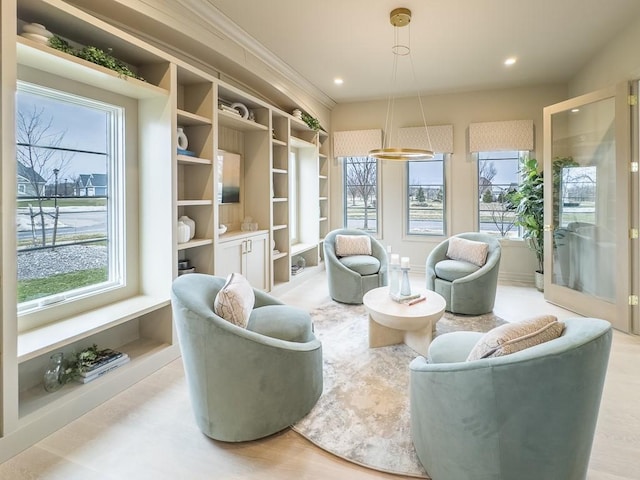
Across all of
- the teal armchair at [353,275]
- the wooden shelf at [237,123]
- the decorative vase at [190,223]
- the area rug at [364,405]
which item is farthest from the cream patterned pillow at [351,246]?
the decorative vase at [190,223]

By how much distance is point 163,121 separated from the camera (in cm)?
312

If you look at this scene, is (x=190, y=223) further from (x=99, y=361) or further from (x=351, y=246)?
(x=351, y=246)

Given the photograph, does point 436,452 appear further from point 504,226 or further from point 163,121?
point 504,226

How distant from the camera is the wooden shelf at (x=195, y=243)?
331 centimetres

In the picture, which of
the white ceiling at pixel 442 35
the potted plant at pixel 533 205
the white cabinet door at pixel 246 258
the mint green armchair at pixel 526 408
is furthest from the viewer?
the potted plant at pixel 533 205

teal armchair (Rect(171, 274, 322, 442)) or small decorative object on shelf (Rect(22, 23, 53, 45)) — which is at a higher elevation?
small decorative object on shelf (Rect(22, 23, 53, 45))

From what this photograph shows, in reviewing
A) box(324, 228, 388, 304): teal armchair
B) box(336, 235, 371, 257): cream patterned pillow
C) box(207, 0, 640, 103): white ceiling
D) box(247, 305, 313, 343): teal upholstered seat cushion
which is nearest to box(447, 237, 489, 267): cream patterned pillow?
box(324, 228, 388, 304): teal armchair

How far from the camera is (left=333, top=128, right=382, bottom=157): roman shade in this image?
262 inches

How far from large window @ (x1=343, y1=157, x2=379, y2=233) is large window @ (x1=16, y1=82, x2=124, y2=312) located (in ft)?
15.1

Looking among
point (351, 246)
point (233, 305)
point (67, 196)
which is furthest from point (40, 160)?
point (351, 246)

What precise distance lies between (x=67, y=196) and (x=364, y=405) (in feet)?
8.57

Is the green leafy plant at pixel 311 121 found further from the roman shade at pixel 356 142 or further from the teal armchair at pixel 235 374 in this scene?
the teal armchair at pixel 235 374

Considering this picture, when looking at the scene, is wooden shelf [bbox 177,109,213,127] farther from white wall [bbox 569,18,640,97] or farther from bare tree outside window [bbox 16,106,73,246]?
white wall [bbox 569,18,640,97]

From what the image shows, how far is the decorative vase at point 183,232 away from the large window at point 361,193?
13.7 feet
